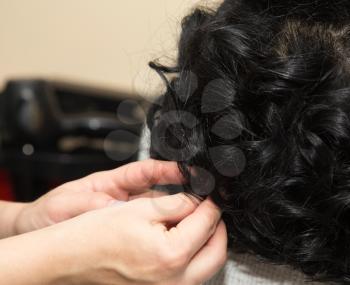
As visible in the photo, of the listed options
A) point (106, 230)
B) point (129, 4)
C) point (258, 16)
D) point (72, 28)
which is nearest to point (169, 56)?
point (258, 16)

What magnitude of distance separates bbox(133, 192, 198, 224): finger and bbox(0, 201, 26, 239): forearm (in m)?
0.32

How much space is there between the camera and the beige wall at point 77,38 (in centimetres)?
171

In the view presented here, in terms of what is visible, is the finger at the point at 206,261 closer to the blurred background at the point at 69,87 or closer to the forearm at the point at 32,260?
the forearm at the point at 32,260

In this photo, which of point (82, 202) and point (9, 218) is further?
point (9, 218)

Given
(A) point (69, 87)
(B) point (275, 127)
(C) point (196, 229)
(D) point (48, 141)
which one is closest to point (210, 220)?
(C) point (196, 229)

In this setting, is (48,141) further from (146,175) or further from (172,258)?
(172,258)

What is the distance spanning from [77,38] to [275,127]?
1.45m

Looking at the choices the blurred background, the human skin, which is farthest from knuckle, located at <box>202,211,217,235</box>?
the blurred background

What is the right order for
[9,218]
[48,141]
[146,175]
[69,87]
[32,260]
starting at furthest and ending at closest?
[69,87]
[48,141]
[9,218]
[146,175]
[32,260]

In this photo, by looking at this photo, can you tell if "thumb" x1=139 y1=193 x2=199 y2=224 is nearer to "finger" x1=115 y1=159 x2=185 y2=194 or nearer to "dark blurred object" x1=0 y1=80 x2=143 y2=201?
"finger" x1=115 y1=159 x2=185 y2=194

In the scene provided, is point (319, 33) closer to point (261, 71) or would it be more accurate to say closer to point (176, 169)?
point (261, 71)

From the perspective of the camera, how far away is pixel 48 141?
1.44 metres

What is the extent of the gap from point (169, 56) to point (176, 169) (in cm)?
20

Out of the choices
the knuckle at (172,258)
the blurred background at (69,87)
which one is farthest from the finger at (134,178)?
the blurred background at (69,87)
